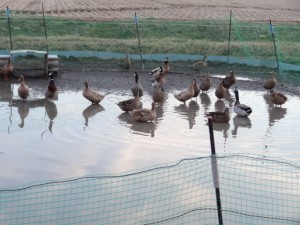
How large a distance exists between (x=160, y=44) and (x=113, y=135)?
12.9m

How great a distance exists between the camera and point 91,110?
14273 millimetres

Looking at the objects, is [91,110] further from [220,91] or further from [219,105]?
[220,91]

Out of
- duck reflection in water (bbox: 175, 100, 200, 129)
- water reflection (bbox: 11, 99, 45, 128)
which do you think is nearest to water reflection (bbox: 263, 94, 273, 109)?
duck reflection in water (bbox: 175, 100, 200, 129)

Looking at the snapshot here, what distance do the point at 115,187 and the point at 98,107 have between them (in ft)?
18.9

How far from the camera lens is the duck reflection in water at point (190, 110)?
45.1 ft

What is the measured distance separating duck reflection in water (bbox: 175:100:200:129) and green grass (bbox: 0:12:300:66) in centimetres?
757

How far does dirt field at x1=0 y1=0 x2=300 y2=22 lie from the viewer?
112 feet

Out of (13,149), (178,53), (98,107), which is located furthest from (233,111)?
(178,53)

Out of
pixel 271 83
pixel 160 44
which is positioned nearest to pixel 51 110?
pixel 271 83

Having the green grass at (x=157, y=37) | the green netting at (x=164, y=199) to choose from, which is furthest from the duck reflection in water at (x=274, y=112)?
the green grass at (x=157, y=37)

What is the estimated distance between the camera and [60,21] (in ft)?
96.5

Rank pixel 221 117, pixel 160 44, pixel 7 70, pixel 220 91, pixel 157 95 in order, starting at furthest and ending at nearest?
pixel 160 44, pixel 7 70, pixel 220 91, pixel 157 95, pixel 221 117

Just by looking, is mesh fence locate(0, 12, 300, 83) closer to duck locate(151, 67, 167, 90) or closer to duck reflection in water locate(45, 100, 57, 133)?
duck locate(151, 67, 167, 90)

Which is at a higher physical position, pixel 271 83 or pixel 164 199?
pixel 271 83
